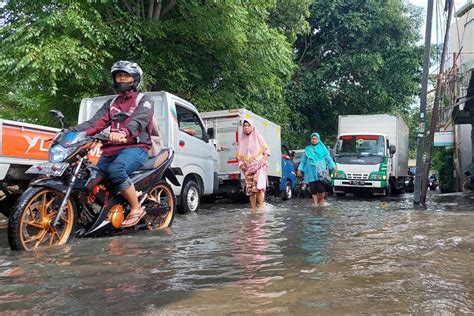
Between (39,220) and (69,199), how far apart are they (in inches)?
14.1

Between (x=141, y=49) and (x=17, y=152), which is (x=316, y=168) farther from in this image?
(x=17, y=152)

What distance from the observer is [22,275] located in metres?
3.55

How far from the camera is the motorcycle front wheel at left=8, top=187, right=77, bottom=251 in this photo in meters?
4.34

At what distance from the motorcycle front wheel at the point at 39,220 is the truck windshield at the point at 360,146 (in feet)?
41.7

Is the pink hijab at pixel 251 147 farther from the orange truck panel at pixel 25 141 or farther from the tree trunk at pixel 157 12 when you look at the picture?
the tree trunk at pixel 157 12

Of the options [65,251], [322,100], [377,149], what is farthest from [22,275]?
[322,100]

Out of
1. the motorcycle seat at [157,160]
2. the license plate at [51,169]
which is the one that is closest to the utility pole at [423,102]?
the motorcycle seat at [157,160]

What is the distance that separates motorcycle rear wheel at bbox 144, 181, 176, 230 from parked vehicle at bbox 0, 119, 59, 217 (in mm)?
1603

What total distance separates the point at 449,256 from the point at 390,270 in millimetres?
875

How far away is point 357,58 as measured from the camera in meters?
20.6

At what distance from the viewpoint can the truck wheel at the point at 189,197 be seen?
28.5ft

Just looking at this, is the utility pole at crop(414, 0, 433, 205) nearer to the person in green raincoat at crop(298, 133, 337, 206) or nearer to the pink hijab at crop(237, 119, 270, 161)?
the person in green raincoat at crop(298, 133, 337, 206)

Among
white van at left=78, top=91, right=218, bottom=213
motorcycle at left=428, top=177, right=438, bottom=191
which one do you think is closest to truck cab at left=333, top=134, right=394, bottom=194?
white van at left=78, top=91, right=218, bottom=213

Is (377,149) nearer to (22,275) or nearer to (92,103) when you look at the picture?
(92,103)
